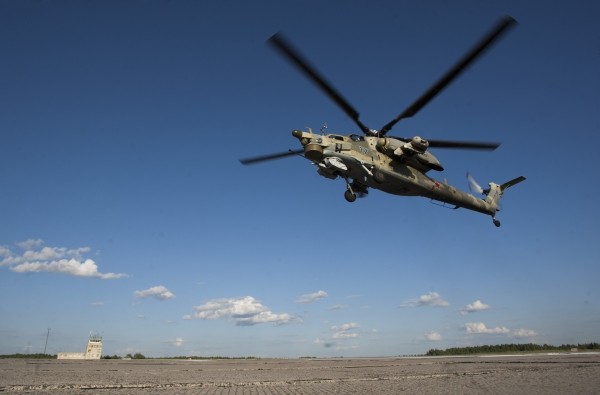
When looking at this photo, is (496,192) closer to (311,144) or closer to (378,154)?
(378,154)

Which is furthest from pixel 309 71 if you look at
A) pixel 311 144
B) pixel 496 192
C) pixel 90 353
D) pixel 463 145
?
pixel 90 353

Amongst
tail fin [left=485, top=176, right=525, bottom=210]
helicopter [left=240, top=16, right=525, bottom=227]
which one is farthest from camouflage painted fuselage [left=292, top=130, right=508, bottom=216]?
tail fin [left=485, top=176, right=525, bottom=210]

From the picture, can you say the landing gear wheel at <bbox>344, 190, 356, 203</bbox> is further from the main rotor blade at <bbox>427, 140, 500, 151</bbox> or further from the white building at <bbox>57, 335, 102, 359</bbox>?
the white building at <bbox>57, 335, 102, 359</bbox>

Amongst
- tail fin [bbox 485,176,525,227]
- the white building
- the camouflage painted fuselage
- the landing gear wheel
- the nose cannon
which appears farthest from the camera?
the white building

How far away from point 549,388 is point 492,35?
13318 mm

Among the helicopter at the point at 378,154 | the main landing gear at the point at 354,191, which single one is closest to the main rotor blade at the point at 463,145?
the helicopter at the point at 378,154

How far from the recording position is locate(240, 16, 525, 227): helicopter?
1833 cm

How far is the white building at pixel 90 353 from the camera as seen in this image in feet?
169

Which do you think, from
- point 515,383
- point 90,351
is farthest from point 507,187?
point 90,351

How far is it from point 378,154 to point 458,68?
658cm

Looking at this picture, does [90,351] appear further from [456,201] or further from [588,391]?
[588,391]

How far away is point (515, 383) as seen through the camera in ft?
39.6

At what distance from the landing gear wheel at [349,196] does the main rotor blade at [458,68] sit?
498cm

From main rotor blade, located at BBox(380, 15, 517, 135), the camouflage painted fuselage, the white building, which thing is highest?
main rotor blade, located at BBox(380, 15, 517, 135)
